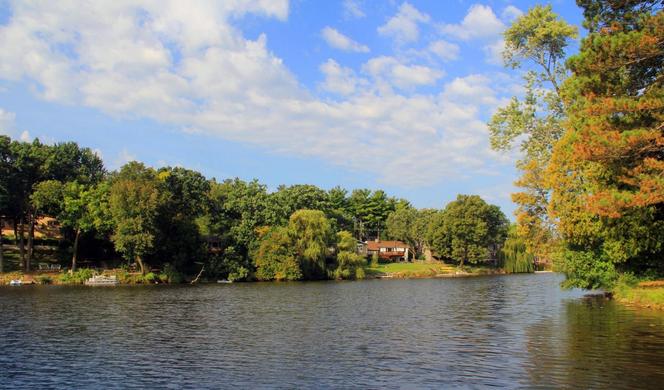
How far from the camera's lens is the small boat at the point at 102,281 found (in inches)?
2938

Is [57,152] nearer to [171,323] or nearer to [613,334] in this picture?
[171,323]

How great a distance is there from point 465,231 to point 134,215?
228 ft

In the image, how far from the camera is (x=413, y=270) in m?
110

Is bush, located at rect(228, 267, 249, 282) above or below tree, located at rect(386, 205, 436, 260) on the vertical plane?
below

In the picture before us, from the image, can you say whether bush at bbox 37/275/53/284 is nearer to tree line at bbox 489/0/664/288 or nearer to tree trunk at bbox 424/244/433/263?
tree line at bbox 489/0/664/288

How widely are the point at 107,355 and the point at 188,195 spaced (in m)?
66.3

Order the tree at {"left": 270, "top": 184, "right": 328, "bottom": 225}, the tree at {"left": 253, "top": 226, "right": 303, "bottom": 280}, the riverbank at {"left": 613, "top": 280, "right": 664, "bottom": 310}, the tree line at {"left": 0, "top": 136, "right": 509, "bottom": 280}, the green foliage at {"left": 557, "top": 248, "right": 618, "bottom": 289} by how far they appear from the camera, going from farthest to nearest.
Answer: the tree at {"left": 270, "top": 184, "right": 328, "bottom": 225}, the tree at {"left": 253, "top": 226, "right": 303, "bottom": 280}, the tree line at {"left": 0, "top": 136, "right": 509, "bottom": 280}, the green foliage at {"left": 557, "top": 248, "right": 618, "bottom": 289}, the riverbank at {"left": 613, "top": 280, "right": 664, "bottom": 310}

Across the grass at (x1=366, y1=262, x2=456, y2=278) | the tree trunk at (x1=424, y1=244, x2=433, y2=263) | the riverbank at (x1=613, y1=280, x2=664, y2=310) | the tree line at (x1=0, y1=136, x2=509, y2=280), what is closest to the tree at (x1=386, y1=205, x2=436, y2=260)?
the tree trunk at (x1=424, y1=244, x2=433, y2=263)

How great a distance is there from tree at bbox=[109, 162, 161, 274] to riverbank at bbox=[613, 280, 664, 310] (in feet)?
192

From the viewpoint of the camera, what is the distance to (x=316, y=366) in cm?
2192

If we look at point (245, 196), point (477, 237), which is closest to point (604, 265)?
point (245, 196)

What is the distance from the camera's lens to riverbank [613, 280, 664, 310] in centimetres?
3519

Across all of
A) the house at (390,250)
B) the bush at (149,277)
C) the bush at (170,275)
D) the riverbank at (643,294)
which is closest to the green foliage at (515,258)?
the house at (390,250)

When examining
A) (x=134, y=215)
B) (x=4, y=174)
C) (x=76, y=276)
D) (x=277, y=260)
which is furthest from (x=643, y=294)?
(x=4, y=174)
